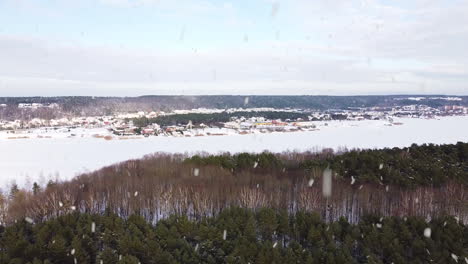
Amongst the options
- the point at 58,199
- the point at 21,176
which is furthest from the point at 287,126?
the point at 58,199

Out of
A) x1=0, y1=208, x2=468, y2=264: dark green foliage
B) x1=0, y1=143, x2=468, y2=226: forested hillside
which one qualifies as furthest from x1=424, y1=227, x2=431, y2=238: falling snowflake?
x1=0, y1=143, x2=468, y2=226: forested hillside

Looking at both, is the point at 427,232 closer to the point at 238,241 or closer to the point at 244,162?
the point at 238,241

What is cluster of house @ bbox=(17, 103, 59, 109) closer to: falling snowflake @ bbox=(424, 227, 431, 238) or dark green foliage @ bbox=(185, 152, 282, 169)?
dark green foliage @ bbox=(185, 152, 282, 169)

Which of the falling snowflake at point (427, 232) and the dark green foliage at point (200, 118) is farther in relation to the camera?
the dark green foliage at point (200, 118)

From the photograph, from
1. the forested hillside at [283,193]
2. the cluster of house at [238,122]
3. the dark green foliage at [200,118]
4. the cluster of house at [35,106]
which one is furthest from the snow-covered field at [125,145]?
the cluster of house at [35,106]

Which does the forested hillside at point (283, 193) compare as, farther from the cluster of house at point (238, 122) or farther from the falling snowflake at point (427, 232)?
the cluster of house at point (238, 122)

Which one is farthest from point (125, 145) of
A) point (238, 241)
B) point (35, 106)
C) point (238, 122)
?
point (35, 106)

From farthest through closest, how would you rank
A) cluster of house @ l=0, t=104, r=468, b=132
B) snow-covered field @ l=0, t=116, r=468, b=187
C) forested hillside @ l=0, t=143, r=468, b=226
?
cluster of house @ l=0, t=104, r=468, b=132
snow-covered field @ l=0, t=116, r=468, b=187
forested hillside @ l=0, t=143, r=468, b=226
